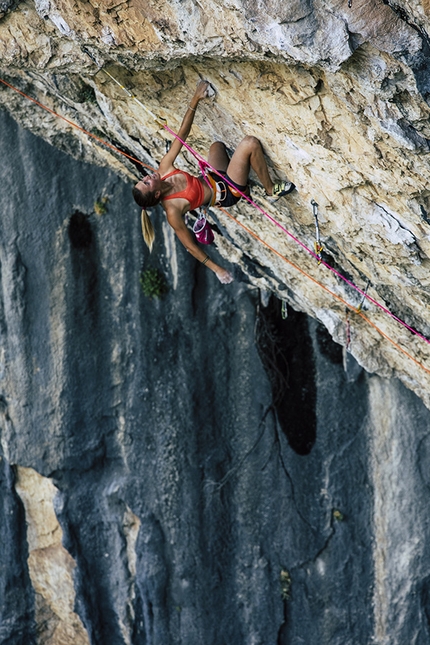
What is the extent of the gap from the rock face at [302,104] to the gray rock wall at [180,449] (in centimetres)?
130

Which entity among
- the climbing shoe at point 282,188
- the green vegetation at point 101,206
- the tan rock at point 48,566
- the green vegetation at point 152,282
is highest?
the green vegetation at point 101,206

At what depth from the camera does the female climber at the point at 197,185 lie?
5.15 meters

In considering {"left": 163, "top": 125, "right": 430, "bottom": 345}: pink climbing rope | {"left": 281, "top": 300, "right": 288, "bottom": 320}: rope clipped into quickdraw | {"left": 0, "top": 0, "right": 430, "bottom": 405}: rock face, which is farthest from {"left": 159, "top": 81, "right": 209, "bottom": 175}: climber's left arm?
{"left": 281, "top": 300, "right": 288, "bottom": 320}: rope clipped into quickdraw

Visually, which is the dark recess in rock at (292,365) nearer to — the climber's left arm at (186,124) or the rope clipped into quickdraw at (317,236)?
the rope clipped into quickdraw at (317,236)

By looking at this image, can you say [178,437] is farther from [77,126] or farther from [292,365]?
[77,126]

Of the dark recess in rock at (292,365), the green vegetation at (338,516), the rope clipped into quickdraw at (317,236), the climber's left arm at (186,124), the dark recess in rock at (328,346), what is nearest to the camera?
Result: the climber's left arm at (186,124)

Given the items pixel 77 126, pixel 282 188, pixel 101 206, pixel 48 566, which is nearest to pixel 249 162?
pixel 282 188

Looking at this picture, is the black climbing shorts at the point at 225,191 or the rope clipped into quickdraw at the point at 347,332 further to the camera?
the rope clipped into quickdraw at the point at 347,332

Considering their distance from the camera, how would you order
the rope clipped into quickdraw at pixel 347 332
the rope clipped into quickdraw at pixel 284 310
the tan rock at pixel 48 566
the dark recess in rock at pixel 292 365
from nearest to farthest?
the rope clipped into quickdraw at pixel 347 332
the rope clipped into quickdraw at pixel 284 310
the dark recess in rock at pixel 292 365
the tan rock at pixel 48 566

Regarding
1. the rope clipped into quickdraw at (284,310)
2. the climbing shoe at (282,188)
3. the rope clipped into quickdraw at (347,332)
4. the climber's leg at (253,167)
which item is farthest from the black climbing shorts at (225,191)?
the rope clipped into quickdraw at (284,310)

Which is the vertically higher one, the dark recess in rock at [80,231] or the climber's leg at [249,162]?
the dark recess in rock at [80,231]

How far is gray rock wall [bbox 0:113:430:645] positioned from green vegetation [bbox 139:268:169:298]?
0.31 feet

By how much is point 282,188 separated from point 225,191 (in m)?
0.52

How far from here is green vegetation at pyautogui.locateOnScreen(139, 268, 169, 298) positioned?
8.07m
